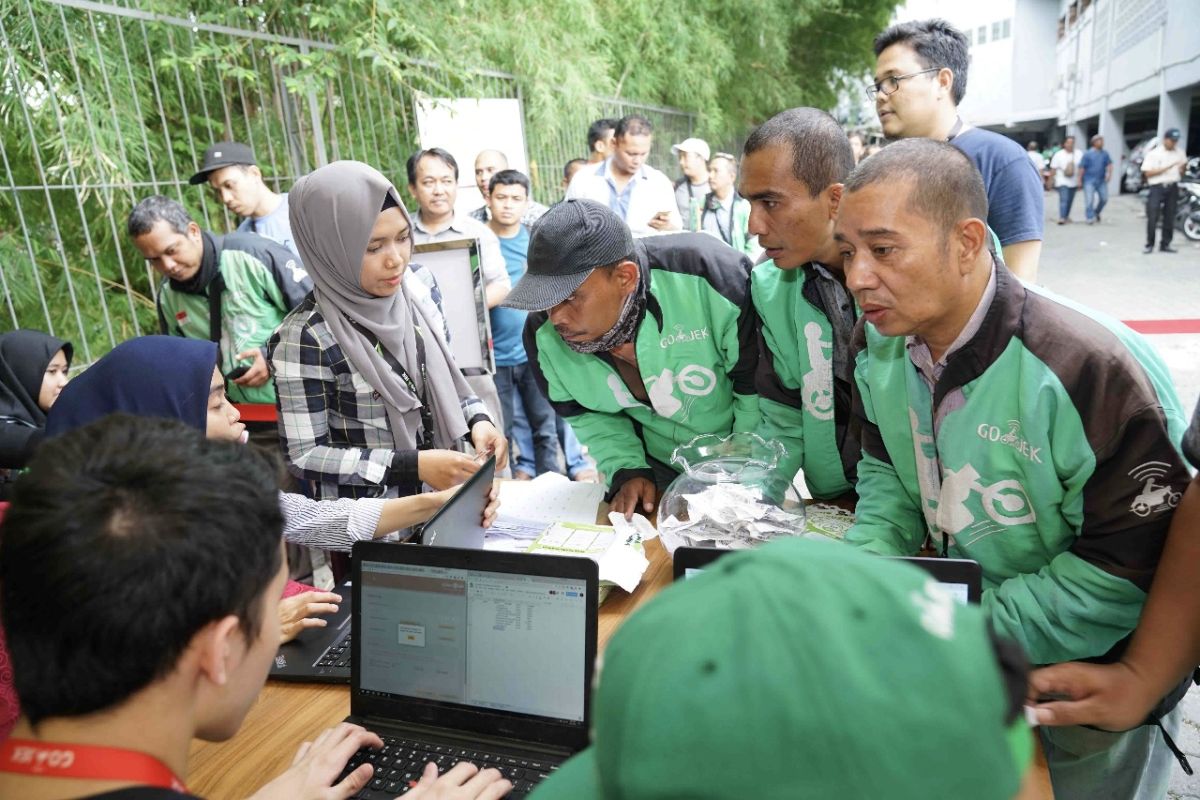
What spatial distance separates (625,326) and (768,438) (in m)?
0.47

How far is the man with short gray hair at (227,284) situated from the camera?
116 inches

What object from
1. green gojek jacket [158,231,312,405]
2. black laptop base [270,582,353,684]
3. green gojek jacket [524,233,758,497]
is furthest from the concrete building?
black laptop base [270,582,353,684]

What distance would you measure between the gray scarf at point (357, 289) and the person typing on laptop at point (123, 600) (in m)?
1.10

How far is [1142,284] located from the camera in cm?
804

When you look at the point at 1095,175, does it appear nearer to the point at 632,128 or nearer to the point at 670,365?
the point at 632,128

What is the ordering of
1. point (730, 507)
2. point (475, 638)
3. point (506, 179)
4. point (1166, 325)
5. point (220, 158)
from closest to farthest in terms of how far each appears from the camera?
point (475, 638), point (730, 507), point (220, 158), point (506, 179), point (1166, 325)

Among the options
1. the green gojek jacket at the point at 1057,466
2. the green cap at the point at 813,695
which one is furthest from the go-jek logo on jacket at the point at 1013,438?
the green cap at the point at 813,695

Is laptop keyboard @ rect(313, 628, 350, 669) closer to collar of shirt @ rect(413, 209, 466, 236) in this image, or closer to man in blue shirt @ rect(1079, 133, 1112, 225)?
collar of shirt @ rect(413, 209, 466, 236)

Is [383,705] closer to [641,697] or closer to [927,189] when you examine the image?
[641,697]

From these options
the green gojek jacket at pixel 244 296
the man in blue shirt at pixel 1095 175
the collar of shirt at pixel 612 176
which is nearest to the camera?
the green gojek jacket at pixel 244 296

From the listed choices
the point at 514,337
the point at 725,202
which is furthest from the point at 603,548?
the point at 725,202

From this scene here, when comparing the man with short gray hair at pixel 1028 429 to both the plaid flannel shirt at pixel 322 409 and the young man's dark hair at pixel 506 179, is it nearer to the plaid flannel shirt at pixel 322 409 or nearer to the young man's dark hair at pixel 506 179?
the plaid flannel shirt at pixel 322 409

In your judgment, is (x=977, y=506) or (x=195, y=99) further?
(x=195, y=99)

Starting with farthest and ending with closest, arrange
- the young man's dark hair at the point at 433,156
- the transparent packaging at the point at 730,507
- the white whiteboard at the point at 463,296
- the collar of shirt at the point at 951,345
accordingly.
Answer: the young man's dark hair at the point at 433,156 → the white whiteboard at the point at 463,296 → the transparent packaging at the point at 730,507 → the collar of shirt at the point at 951,345
